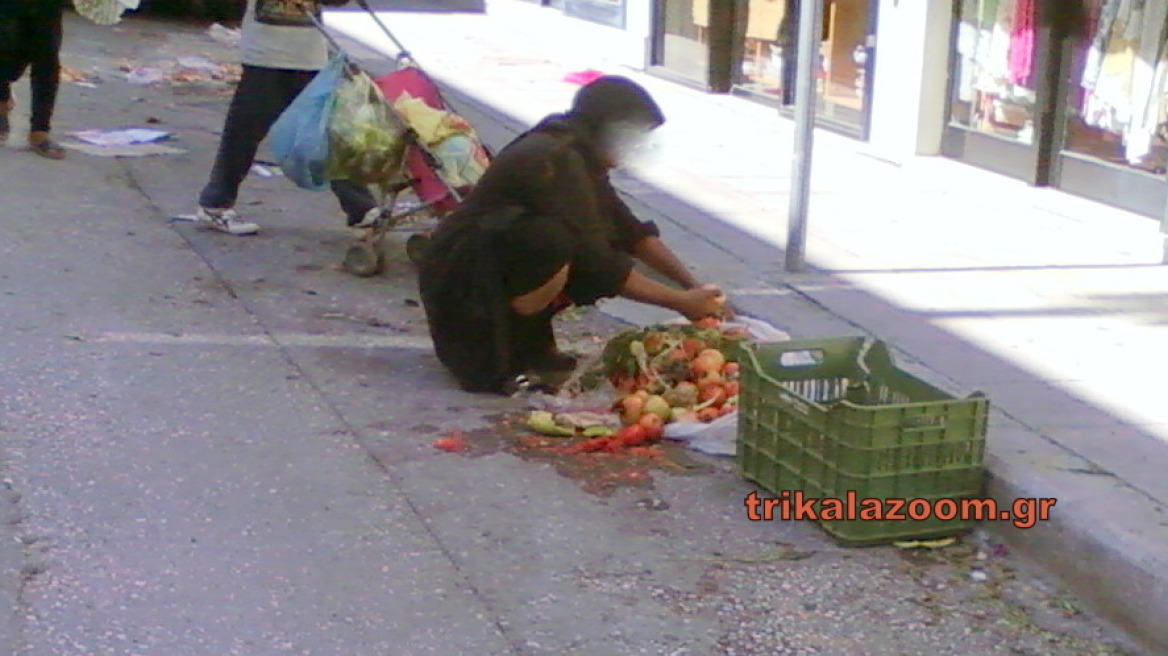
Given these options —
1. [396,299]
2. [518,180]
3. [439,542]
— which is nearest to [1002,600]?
[439,542]

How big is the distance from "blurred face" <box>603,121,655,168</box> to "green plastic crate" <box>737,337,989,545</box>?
1135 millimetres

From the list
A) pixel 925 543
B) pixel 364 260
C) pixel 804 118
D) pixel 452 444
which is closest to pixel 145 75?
pixel 364 260

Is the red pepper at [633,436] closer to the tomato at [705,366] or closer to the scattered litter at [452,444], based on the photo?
the tomato at [705,366]

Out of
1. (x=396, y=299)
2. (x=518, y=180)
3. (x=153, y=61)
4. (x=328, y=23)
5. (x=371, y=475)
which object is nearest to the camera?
(x=371, y=475)

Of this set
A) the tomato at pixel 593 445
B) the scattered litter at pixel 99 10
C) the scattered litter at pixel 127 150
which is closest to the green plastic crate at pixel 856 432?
the tomato at pixel 593 445

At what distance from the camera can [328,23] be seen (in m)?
20.4

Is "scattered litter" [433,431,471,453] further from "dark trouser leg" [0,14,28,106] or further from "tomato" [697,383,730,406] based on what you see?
"dark trouser leg" [0,14,28,106]

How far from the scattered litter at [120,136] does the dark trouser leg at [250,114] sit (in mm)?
2916

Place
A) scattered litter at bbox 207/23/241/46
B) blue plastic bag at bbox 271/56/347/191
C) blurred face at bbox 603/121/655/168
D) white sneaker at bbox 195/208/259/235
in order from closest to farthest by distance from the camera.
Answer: blurred face at bbox 603/121/655/168 < blue plastic bag at bbox 271/56/347/191 < white sneaker at bbox 195/208/259/235 < scattered litter at bbox 207/23/241/46

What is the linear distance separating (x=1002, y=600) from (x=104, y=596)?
2.40 meters

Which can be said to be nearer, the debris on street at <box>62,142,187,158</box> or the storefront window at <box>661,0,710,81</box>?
the debris on street at <box>62,142,187,158</box>

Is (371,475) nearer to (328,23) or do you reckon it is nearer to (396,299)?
(396,299)

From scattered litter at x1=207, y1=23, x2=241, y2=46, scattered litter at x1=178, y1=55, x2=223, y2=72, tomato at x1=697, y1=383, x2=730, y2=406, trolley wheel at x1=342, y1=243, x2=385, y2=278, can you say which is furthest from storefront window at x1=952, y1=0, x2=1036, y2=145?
scattered litter at x1=207, y1=23, x2=241, y2=46

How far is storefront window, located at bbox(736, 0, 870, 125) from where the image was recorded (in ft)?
41.2
